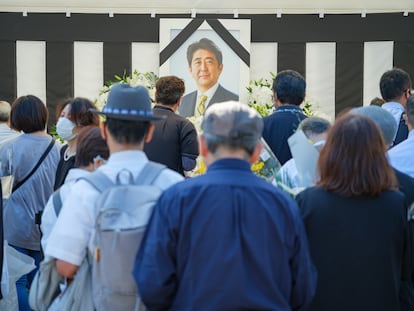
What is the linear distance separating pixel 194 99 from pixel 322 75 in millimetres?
1316

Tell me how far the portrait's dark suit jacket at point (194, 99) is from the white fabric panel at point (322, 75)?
0.80m

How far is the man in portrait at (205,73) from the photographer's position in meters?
7.17

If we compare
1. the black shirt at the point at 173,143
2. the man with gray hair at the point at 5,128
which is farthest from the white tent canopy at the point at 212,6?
the black shirt at the point at 173,143

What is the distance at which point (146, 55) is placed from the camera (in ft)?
24.1

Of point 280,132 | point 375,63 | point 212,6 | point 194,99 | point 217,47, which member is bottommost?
point 280,132

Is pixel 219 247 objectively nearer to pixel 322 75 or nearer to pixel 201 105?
pixel 201 105

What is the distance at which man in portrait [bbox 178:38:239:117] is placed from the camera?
7.17m

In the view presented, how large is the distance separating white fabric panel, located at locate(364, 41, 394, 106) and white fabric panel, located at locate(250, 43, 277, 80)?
0.91 meters

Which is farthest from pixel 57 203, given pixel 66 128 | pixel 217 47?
pixel 217 47

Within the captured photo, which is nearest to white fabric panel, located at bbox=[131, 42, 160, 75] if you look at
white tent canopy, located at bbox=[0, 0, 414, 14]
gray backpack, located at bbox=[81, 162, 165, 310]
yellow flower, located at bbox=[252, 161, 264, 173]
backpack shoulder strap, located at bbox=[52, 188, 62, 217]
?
white tent canopy, located at bbox=[0, 0, 414, 14]

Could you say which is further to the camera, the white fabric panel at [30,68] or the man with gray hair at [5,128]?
the white fabric panel at [30,68]

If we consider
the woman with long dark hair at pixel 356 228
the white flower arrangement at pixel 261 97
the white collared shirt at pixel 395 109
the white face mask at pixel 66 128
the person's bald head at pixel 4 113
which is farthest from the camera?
the white flower arrangement at pixel 261 97

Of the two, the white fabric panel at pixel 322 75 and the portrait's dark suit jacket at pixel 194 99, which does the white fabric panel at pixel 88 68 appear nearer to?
the portrait's dark suit jacket at pixel 194 99

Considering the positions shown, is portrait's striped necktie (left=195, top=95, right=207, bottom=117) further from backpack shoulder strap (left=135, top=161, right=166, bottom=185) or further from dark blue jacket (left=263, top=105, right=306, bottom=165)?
backpack shoulder strap (left=135, top=161, right=166, bottom=185)
